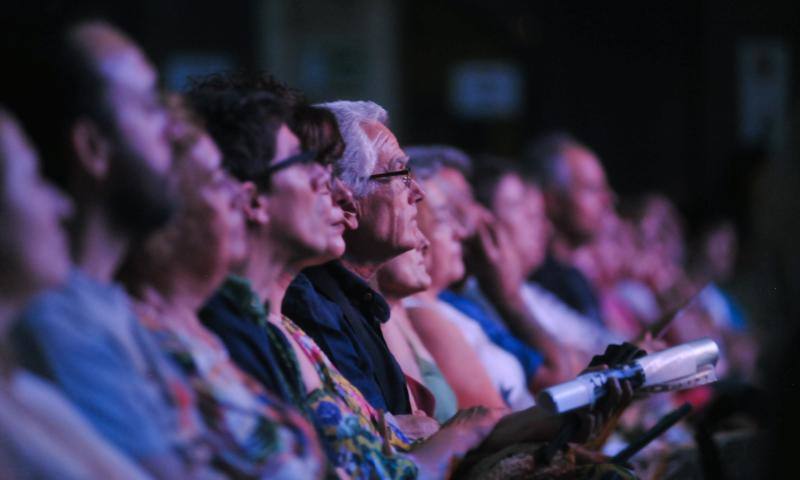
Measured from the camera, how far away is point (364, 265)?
3873 millimetres

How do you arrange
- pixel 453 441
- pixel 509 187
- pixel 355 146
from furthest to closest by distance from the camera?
pixel 509 187 < pixel 355 146 < pixel 453 441

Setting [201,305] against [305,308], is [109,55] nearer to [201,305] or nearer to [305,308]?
[201,305]

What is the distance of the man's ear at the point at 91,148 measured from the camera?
7.11 feet

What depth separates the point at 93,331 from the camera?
2189 millimetres

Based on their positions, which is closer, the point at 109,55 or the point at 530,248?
the point at 109,55

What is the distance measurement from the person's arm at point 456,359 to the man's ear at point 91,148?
2.26 meters

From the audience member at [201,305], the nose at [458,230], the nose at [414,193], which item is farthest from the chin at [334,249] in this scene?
the nose at [458,230]

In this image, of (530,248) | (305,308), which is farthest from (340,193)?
(530,248)

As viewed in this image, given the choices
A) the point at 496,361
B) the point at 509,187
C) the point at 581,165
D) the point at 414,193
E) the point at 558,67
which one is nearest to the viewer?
the point at 414,193

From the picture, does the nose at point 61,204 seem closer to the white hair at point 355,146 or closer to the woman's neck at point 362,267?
the white hair at point 355,146

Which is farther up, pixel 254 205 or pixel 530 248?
pixel 254 205

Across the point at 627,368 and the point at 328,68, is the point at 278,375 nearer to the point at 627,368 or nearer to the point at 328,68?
the point at 627,368

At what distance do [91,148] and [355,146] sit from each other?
148cm

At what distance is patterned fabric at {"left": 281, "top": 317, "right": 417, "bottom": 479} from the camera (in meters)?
2.92
